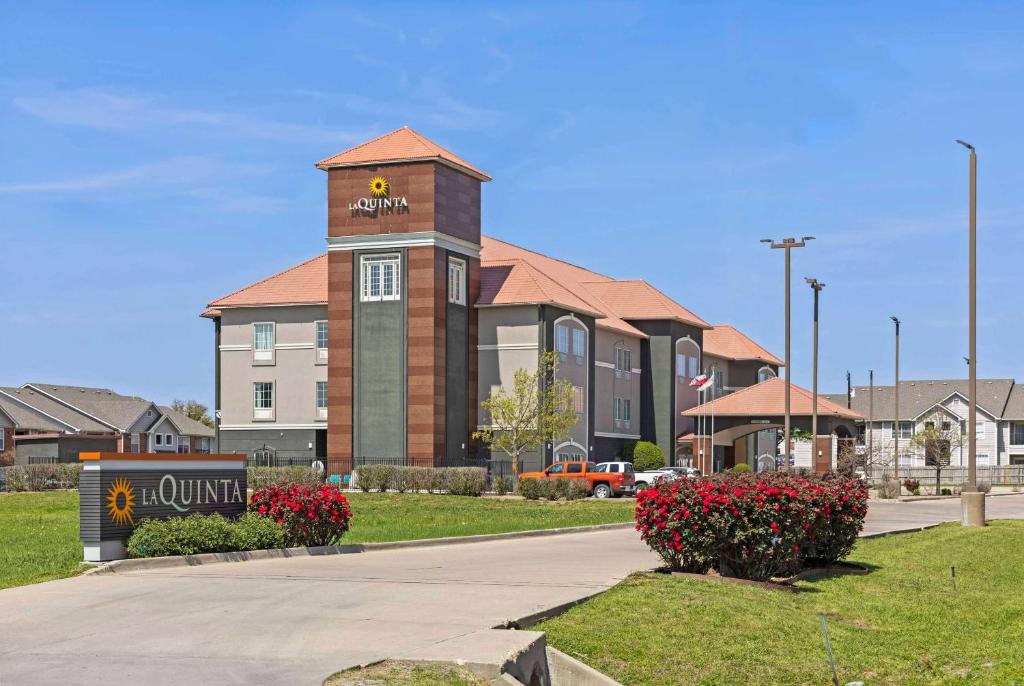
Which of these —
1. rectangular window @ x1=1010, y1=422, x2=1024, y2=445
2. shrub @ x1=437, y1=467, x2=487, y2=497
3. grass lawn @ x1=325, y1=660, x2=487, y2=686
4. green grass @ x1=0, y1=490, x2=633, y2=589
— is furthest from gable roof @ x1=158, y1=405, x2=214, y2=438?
grass lawn @ x1=325, y1=660, x2=487, y2=686

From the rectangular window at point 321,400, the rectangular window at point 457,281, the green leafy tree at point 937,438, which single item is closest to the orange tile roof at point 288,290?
the rectangular window at point 321,400

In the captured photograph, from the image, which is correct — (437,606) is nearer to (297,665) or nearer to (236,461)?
(297,665)

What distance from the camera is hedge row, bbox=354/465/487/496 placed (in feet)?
179

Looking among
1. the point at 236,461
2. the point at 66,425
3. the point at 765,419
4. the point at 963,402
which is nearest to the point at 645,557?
the point at 236,461

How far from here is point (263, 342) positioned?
72.8 metres

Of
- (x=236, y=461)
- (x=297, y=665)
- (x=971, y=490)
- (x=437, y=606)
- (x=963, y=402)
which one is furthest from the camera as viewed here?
(x=963, y=402)

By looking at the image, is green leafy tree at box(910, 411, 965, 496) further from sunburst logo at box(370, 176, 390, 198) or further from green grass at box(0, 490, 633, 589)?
green grass at box(0, 490, 633, 589)

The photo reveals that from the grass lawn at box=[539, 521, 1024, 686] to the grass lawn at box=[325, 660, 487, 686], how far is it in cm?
269

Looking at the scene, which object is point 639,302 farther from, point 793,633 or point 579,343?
point 793,633

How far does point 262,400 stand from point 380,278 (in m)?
13.7

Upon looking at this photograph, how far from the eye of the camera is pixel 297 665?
11.2 metres

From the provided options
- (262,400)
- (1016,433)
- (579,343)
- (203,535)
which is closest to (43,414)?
(262,400)

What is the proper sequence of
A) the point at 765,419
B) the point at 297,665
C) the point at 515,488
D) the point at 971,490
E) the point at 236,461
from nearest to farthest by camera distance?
the point at 297,665
the point at 236,461
the point at 971,490
the point at 515,488
the point at 765,419

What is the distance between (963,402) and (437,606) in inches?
4559
